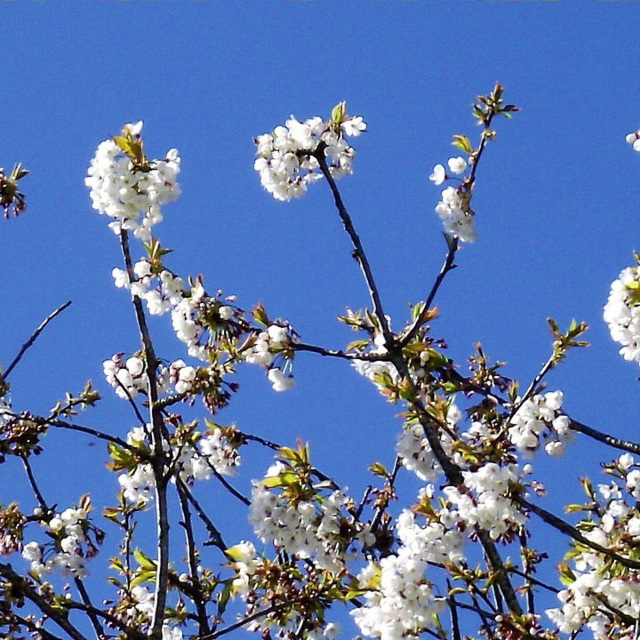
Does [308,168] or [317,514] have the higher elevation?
[308,168]

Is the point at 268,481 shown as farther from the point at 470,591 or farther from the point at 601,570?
the point at 601,570

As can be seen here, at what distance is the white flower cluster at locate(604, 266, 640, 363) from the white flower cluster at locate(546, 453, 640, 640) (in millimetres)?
796

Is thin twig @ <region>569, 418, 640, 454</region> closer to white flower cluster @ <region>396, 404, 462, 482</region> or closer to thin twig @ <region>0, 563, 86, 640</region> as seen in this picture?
white flower cluster @ <region>396, 404, 462, 482</region>

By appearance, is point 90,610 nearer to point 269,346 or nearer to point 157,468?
point 157,468

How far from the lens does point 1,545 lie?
19.6 feet

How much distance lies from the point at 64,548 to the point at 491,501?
110 inches

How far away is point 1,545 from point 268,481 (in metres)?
1.83

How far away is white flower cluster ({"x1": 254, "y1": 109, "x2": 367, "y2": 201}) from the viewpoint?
18.7ft

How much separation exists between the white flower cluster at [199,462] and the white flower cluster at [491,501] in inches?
59.1

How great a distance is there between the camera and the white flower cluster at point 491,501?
4.54 metres

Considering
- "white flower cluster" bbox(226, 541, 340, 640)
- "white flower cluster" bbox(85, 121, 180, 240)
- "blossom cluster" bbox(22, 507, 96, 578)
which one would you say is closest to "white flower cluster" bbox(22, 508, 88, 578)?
"blossom cluster" bbox(22, 507, 96, 578)

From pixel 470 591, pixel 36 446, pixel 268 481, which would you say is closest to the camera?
pixel 470 591

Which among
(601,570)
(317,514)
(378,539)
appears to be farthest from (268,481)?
(601,570)

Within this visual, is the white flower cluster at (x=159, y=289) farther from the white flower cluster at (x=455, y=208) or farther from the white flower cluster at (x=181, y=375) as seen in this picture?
the white flower cluster at (x=455, y=208)
